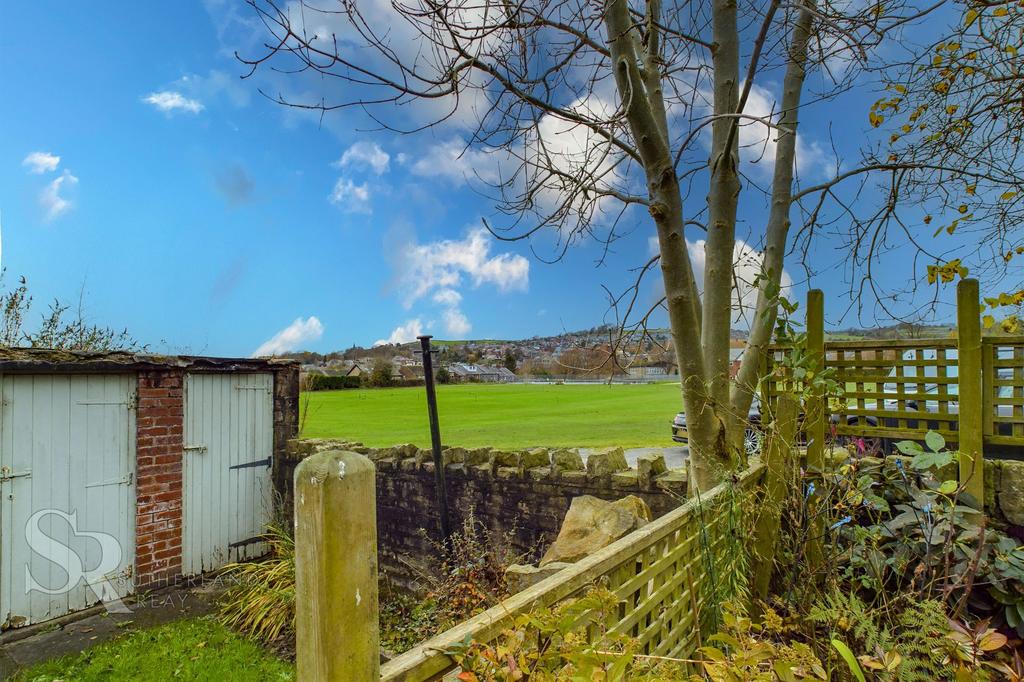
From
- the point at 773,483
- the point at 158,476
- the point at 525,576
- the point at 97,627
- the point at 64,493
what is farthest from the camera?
the point at 158,476

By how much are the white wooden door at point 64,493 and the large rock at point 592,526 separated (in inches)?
190

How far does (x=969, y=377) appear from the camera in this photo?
11.4ft

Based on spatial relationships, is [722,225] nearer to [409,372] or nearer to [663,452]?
[409,372]

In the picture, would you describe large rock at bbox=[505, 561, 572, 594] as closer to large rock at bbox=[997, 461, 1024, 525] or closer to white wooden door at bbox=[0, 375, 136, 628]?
large rock at bbox=[997, 461, 1024, 525]

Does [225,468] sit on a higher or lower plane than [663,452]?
higher

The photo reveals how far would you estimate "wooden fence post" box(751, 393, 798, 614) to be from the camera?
3.16 metres

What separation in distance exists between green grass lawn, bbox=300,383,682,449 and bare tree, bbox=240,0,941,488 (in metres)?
4.56

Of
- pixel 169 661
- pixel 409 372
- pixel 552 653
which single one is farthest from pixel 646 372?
pixel 169 661

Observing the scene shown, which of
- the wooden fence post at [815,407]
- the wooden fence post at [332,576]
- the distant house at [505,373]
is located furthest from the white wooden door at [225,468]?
the wooden fence post at [815,407]

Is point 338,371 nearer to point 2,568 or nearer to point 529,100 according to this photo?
point 2,568

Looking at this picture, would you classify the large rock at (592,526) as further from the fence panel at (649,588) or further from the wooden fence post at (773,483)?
the wooden fence post at (773,483)

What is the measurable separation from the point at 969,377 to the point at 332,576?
414cm

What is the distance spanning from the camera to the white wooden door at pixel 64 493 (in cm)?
480

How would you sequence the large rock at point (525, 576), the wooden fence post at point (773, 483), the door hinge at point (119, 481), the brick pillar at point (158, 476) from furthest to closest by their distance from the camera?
the brick pillar at point (158, 476) → the door hinge at point (119, 481) → the wooden fence post at point (773, 483) → the large rock at point (525, 576)
